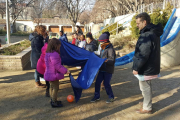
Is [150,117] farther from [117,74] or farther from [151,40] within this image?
[117,74]

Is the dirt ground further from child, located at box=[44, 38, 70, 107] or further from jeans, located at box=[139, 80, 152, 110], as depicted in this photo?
child, located at box=[44, 38, 70, 107]

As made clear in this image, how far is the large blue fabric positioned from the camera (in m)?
4.02

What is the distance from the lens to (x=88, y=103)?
4.11 meters

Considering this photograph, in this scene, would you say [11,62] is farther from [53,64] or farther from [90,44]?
[53,64]

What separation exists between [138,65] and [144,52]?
0.86ft

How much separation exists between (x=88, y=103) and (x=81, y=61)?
1.53 meters

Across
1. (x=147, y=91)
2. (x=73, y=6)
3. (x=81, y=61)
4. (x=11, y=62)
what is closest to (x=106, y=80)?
(x=147, y=91)

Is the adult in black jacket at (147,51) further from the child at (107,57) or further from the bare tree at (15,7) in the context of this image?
the bare tree at (15,7)

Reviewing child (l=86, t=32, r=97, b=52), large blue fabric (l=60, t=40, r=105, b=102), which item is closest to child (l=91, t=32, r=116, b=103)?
large blue fabric (l=60, t=40, r=105, b=102)

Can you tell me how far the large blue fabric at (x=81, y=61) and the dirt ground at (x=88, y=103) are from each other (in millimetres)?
492

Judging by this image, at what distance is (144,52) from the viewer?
3.12m

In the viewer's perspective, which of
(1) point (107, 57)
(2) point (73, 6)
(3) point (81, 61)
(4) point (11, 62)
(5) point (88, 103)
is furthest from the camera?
(2) point (73, 6)

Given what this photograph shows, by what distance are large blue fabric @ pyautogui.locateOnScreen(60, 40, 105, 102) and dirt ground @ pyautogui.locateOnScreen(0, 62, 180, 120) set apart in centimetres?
49

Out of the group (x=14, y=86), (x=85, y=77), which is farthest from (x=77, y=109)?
(x=14, y=86)
